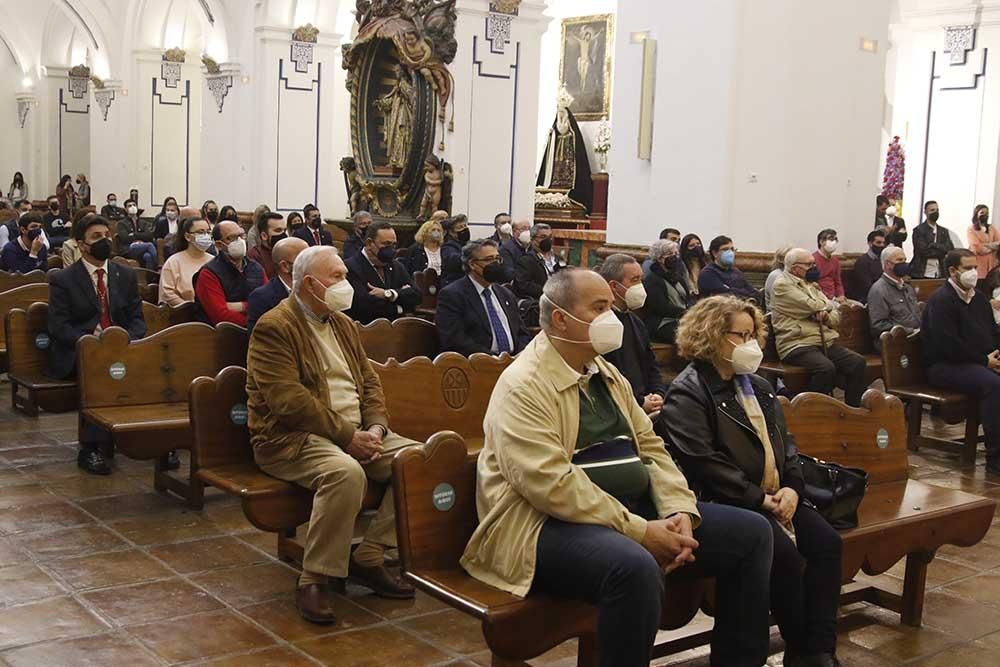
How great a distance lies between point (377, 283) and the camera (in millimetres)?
7418


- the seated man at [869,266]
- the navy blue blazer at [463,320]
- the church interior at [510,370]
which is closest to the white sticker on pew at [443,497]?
the church interior at [510,370]

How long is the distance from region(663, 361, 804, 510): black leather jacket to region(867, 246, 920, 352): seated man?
488 centimetres

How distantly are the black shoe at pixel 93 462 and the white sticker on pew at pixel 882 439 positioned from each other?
3762mm

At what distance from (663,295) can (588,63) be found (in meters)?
11.9

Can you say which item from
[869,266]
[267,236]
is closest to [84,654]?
[267,236]

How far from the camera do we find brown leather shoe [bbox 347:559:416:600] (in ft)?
14.2

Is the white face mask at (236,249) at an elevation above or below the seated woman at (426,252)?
above

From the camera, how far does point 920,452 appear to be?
7.32m

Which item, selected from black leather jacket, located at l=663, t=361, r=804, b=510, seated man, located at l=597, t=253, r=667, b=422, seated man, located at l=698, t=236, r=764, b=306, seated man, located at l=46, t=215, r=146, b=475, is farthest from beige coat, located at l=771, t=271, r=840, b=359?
black leather jacket, located at l=663, t=361, r=804, b=510

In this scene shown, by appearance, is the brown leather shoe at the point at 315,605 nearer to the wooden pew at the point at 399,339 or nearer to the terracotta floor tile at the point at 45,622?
the terracotta floor tile at the point at 45,622

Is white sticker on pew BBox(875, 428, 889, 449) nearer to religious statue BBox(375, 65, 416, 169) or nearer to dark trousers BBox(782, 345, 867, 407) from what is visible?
dark trousers BBox(782, 345, 867, 407)

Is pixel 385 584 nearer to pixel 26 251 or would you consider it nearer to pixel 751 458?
pixel 751 458

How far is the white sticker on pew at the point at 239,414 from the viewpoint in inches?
173

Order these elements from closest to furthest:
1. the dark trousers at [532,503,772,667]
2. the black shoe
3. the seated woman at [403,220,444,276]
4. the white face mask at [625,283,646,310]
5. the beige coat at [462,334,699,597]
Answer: the dark trousers at [532,503,772,667] → the beige coat at [462,334,699,597] → the white face mask at [625,283,646,310] → the black shoe → the seated woman at [403,220,444,276]
